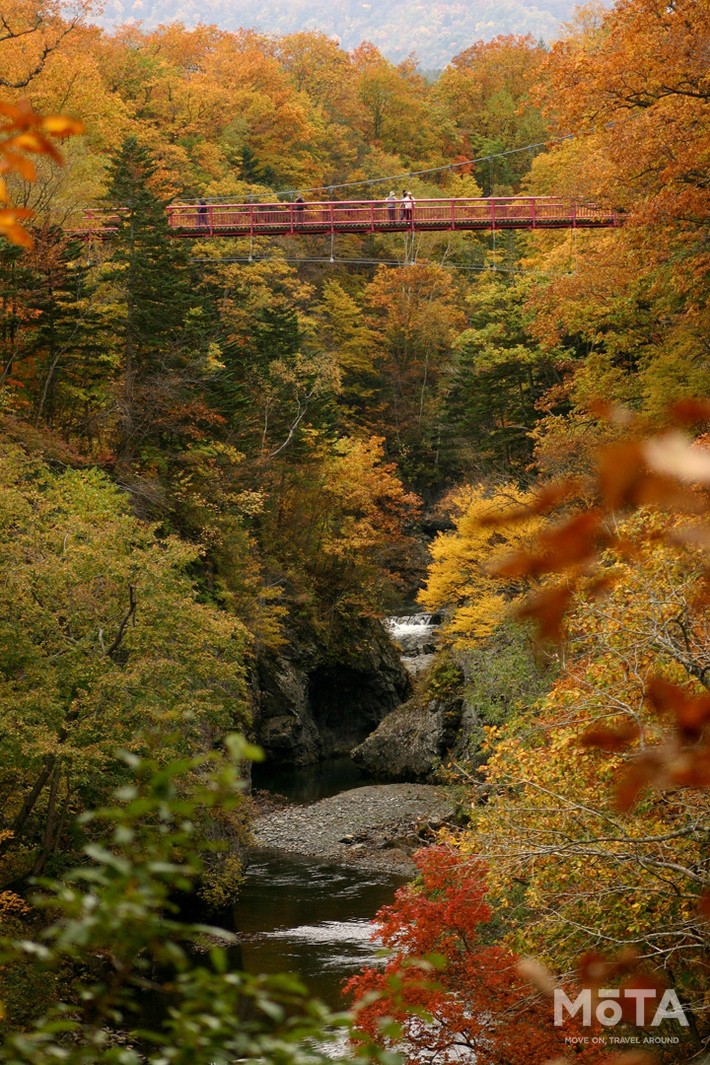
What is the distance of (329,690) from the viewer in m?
32.0

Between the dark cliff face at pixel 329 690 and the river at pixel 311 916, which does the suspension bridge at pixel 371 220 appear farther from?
the river at pixel 311 916

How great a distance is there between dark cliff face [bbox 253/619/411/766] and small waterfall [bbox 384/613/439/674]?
1.47 metres

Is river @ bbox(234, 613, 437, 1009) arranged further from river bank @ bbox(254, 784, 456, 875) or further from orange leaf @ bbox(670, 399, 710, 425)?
orange leaf @ bbox(670, 399, 710, 425)

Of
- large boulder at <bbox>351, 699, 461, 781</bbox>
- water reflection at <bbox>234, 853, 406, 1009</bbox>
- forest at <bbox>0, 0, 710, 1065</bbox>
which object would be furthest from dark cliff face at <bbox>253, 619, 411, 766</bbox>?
water reflection at <bbox>234, 853, 406, 1009</bbox>

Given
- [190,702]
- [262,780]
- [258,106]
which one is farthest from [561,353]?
[258,106]

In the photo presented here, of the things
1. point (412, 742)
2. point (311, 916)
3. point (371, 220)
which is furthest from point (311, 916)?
point (371, 220)

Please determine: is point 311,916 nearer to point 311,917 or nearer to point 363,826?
point 311,917

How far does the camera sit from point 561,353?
2684 centimetres

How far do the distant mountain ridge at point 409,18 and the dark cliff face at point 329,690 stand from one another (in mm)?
120003

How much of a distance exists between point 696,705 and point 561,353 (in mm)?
25977

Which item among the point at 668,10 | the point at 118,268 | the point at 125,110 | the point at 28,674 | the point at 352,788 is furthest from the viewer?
the point at 125,110

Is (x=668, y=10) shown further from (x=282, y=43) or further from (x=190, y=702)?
(x=282, y=43)

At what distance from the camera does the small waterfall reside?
34.2 meters

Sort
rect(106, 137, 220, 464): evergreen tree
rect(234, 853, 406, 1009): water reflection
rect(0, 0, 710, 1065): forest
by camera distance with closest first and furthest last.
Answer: rect(0, 0, 710, 1065): forest → rect(234, 853, 406, 1009): water reflection → rect(106, 137, 220, 464): evergreen tree
